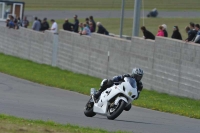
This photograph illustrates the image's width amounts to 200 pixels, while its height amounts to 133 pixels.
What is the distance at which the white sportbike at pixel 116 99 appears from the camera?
46.4 feet

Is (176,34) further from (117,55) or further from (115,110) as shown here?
(115,110)

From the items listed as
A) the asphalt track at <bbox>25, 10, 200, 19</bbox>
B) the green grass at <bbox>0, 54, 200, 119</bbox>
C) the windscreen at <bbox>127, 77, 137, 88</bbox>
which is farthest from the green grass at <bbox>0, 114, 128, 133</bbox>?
the asphalt track at <bbox>25, 10, 200, 19</bbox>

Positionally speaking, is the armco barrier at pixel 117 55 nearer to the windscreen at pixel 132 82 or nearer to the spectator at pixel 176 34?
the spectator at pixel 176 34

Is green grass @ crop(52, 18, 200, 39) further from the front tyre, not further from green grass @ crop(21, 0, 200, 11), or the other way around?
the front tyre

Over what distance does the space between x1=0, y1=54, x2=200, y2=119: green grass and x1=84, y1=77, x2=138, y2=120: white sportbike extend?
3.19 m

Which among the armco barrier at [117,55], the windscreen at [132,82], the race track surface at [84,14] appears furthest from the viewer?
the race track surface at [84,14]

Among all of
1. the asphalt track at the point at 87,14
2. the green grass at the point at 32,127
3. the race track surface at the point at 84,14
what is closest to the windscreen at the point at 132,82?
the green grass at the point at 32,127

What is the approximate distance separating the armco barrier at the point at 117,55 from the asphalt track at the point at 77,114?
338 cm

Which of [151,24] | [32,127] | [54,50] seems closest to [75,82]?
[54,50]

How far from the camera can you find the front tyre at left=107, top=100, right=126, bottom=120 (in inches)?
552

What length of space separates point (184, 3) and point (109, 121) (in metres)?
15.0

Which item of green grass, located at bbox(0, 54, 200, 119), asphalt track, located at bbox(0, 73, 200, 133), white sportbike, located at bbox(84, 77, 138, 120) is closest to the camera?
asphalt track, located at bbox(0, 73, 200, 133)

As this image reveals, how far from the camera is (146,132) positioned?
40.6 feet

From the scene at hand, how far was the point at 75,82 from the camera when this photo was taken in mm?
25922
